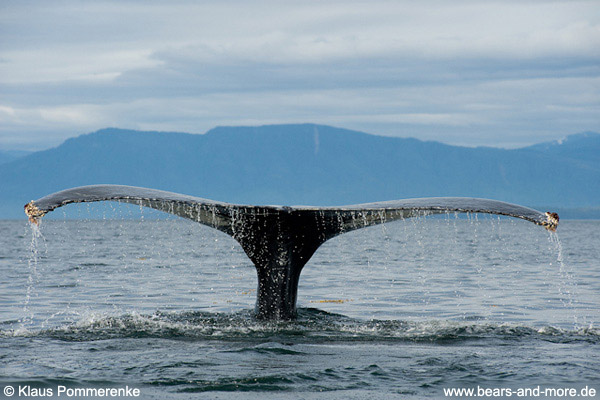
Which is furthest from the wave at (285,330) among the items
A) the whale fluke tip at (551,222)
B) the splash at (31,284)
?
the whale fluke tip at (551,222)

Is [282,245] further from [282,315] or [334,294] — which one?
[334,294]

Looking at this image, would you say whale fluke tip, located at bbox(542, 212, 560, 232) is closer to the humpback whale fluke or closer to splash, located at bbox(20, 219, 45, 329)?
the humpback whale fluke

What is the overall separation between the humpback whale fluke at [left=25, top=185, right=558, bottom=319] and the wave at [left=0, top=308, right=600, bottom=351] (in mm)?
419

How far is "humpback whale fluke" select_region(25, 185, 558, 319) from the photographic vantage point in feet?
24.1

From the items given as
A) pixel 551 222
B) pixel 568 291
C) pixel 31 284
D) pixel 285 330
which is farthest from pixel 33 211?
pixel 568 291

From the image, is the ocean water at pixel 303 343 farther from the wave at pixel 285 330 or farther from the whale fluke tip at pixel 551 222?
the whale fluke tip at pixel 551 222

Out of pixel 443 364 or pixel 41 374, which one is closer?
pixel 41 374

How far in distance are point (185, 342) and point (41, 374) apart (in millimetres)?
1843

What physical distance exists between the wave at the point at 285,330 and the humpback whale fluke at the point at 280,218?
1.38ft

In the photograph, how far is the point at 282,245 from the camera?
837 centimetres

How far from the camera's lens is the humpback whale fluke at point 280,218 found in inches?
290

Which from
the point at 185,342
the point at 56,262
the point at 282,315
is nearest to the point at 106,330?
the point at 185,342

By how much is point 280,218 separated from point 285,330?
1.36 m

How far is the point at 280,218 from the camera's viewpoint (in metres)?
8.21
